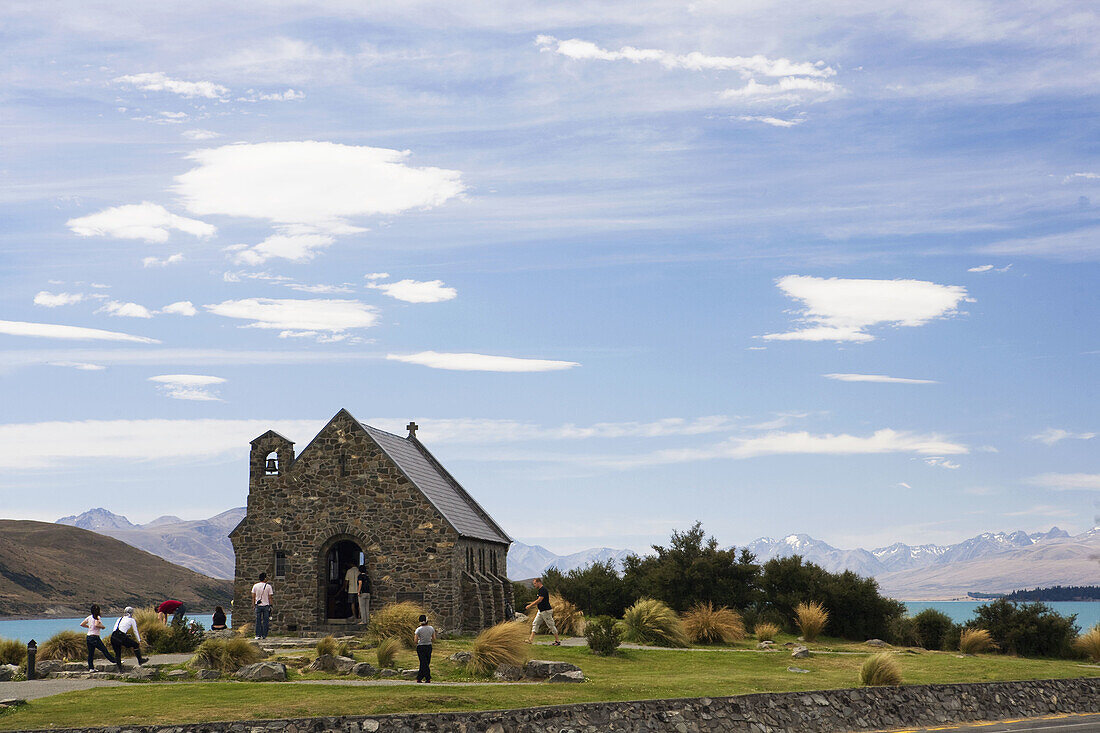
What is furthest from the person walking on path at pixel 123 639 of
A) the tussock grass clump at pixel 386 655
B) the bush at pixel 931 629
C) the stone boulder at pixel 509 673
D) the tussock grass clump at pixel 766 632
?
the bush at pixel 931 629

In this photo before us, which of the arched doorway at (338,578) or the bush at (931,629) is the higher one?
the arched doorway at (338,578)

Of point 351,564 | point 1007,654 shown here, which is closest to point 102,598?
point 351,564

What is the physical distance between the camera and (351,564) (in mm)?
42500

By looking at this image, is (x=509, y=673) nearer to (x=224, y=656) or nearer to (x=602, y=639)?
(x=602, y=639)

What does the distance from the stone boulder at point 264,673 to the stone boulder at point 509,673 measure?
16.0 feet

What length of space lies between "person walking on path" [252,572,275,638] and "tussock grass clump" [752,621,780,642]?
17426 millimetres

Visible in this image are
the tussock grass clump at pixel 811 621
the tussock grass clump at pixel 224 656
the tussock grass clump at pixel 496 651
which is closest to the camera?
the tussock grass clump at pixel 496 651

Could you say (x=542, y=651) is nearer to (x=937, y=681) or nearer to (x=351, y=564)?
(x=937, y=681)

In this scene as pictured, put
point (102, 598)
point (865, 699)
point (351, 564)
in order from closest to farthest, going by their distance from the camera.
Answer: point (865, 699) → point (351, 564) → point (102, 598)

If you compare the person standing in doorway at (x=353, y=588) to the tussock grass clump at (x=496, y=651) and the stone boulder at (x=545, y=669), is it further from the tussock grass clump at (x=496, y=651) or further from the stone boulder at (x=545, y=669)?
the stone boulder at (x=545, y=669)

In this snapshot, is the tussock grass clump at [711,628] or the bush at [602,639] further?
the tussock grass clump at [711,628]

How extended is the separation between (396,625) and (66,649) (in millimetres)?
8820

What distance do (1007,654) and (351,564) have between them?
2514 cm

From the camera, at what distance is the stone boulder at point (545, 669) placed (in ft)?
80.8
